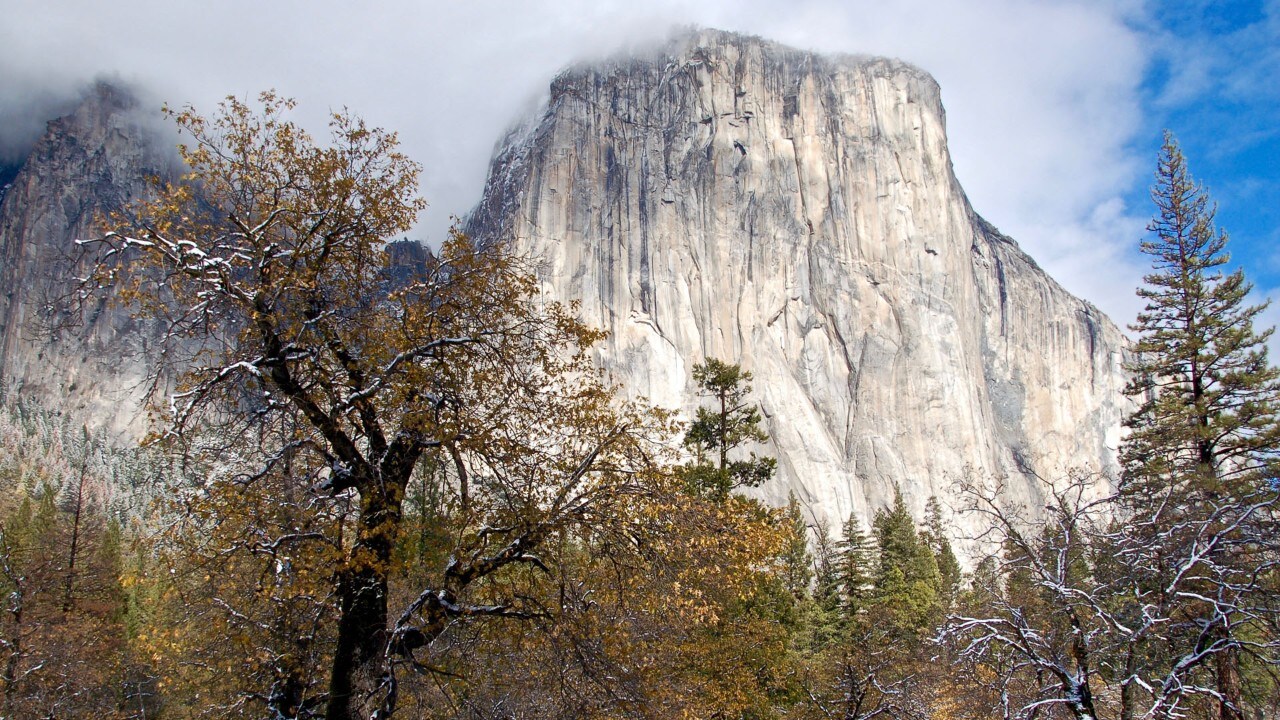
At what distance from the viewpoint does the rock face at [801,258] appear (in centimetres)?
8819

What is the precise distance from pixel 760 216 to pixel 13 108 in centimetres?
19112

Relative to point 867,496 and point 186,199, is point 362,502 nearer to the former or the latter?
point 186,199

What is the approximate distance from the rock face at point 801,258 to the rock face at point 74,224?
8491cm

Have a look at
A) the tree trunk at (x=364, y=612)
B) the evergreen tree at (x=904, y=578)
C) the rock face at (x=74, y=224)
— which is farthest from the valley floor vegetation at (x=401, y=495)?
the rock face at (x=74, y=224)

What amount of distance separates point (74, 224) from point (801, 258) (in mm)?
147174

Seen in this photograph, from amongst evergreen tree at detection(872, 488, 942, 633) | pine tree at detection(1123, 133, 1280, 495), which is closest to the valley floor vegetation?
pine tree at detection(1123, 133, 1280, 495)

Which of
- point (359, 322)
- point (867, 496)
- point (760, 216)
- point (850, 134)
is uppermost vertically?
point (850, 134)

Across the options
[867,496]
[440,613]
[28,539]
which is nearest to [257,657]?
[440,613]

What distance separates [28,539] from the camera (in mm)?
31922

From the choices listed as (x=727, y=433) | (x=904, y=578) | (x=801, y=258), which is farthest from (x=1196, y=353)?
(x=801, y=258)

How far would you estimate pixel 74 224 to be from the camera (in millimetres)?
163750

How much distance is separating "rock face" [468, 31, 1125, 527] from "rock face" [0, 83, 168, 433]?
8491 cm

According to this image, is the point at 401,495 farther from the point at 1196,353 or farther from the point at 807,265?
the point at 807,265

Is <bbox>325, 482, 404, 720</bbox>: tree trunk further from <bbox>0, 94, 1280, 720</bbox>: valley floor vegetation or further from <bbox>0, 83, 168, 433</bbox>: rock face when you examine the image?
<bbox>0, 83, 168, 433</bbox>: rock face
